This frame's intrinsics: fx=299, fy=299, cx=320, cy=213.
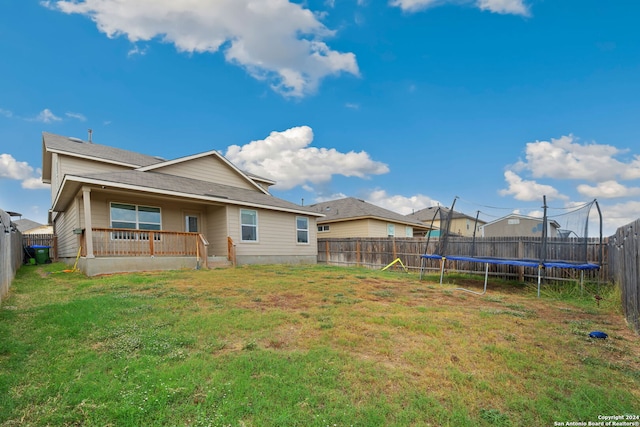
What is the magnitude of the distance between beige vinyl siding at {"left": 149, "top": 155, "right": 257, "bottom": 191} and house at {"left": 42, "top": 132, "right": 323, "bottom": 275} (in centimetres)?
5

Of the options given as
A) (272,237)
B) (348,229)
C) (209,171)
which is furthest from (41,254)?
(348,229)

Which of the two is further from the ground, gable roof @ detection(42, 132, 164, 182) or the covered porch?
gable roof @ detection(42, 132, 164, 182)

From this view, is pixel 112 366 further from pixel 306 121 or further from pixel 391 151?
pixel 306 121

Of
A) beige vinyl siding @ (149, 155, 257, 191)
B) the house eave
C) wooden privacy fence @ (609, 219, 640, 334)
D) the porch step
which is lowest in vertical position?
the porch step

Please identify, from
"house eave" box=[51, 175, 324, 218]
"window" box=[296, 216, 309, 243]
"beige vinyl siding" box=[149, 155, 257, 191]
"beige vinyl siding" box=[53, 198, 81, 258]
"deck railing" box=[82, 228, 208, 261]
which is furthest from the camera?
"window" box=[296, 216, 309, 243]

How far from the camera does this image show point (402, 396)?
2564 millimetres

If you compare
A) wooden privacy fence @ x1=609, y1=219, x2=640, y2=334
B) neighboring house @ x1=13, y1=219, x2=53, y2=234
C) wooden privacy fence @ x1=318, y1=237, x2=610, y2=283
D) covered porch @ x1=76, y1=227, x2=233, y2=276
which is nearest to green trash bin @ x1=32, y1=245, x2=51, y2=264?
covered porch @ x1=76, y1=227, x2=233, y2=276

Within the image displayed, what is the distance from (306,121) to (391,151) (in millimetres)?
5949

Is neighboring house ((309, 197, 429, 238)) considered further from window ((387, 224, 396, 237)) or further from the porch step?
the porch step

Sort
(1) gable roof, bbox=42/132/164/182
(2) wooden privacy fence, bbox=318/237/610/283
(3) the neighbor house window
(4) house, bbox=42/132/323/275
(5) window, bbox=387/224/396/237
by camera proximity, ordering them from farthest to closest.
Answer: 1. (5) window, bbox=387/224/396/237
2. (1) gable roof, bbox=42/132/164/182
3. (3) the neighbor house window
4. (4) house, bbox=42/132/323/275
5. (2) wooden privacy fence, bbox=318/237/610/283

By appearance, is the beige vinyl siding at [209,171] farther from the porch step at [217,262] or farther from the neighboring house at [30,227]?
the neighboring house at [30,227]

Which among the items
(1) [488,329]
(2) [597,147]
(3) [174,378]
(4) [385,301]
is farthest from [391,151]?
(3) [174,378]

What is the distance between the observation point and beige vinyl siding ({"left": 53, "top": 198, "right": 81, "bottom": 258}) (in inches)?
473

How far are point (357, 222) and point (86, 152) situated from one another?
1594 centimetres
